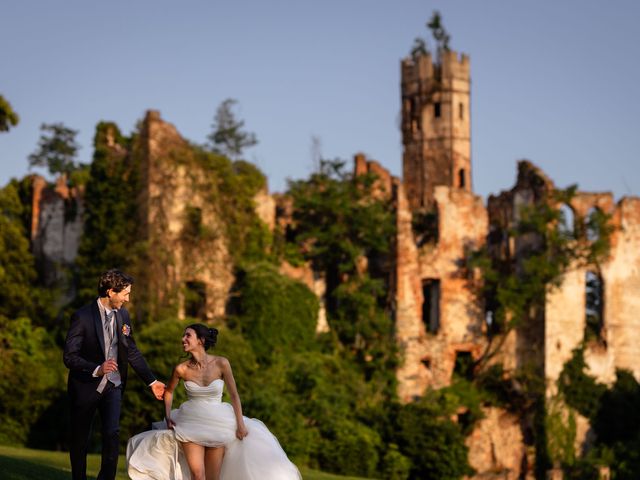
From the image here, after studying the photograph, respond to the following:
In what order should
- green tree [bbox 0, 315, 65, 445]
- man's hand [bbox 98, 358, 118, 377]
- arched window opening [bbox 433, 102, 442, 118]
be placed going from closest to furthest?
man's hand [bbox 98, 358, 118, 377]
green tree [bbox 0, 315, 65, 445]
arched window opening [bbox 433, 102, 442, 118]

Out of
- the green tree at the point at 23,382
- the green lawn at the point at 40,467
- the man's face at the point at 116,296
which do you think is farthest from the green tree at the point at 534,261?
the man's face at the point at 116,296

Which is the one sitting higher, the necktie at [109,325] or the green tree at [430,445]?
the necktie at [109,325]

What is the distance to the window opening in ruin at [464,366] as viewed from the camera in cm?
4078

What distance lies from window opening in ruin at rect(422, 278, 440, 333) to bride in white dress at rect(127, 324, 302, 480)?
2892 centimetres

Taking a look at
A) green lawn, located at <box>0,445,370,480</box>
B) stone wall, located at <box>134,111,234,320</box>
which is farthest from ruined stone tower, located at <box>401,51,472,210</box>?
green lawn, located at <box>0,445,370,480</box>

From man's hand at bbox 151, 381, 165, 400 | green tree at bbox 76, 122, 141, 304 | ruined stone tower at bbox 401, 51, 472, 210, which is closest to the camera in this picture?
man's hand at bbox 151, 381, 165, 400

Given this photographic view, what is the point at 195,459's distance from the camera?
39.7 feet

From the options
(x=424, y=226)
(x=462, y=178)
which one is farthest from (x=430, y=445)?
(x=462, y=178)

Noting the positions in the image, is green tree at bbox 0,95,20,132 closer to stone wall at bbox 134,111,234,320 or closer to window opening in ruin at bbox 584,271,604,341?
stone wall at bbox 134,111,234,320

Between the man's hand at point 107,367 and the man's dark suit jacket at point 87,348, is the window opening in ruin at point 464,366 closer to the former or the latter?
the man's dark suit jacket at point 87,348

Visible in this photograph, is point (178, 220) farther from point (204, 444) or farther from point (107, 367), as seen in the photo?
point (107, 367)

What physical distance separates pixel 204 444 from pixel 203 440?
6 cm

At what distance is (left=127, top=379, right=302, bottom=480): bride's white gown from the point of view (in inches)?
477

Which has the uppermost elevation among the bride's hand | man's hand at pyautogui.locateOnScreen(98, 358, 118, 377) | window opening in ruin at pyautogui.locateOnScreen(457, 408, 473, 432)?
man's hand at pyautogui.locateOnScreen(98, 358, 118, 377)
